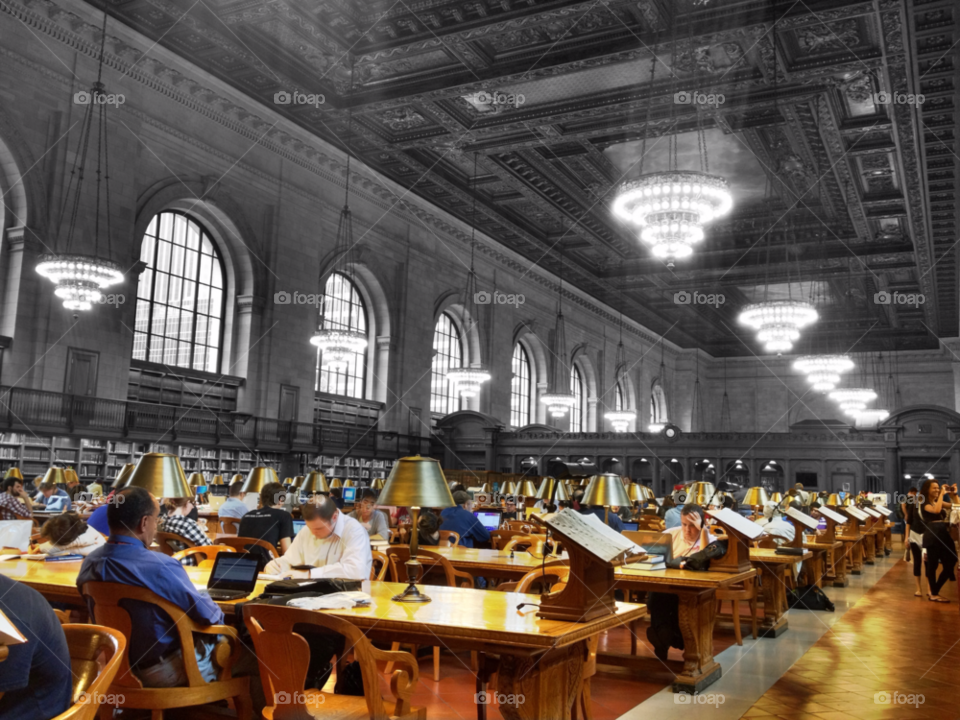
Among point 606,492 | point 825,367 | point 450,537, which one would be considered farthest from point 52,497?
point 825,367

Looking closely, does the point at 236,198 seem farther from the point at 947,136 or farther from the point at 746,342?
the point at 746,342

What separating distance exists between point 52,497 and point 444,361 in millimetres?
14038

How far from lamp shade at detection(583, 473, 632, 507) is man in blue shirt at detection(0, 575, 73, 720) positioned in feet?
15.1

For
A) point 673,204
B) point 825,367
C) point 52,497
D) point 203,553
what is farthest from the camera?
point 825,367

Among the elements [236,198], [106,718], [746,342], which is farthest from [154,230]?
[746,342]

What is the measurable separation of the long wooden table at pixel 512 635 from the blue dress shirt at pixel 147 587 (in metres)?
0.49

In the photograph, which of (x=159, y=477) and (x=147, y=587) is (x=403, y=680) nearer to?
(x=147, y=587)

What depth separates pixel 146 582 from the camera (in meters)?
3.04

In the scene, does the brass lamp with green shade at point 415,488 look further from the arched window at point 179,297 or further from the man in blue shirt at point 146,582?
the arched window at point 179,297

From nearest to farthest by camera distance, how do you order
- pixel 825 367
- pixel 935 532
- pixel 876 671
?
pixel 876 671, pixel 935 532, pixel 825 367

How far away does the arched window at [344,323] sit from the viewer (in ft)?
61.6

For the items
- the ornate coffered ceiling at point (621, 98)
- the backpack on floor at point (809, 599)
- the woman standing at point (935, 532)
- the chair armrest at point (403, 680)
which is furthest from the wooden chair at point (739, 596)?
the ornate coffered ceiling at point (621, 98)

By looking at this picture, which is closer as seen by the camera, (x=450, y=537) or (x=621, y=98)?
(x=450, y=537)

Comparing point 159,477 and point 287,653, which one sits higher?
point 159,477
